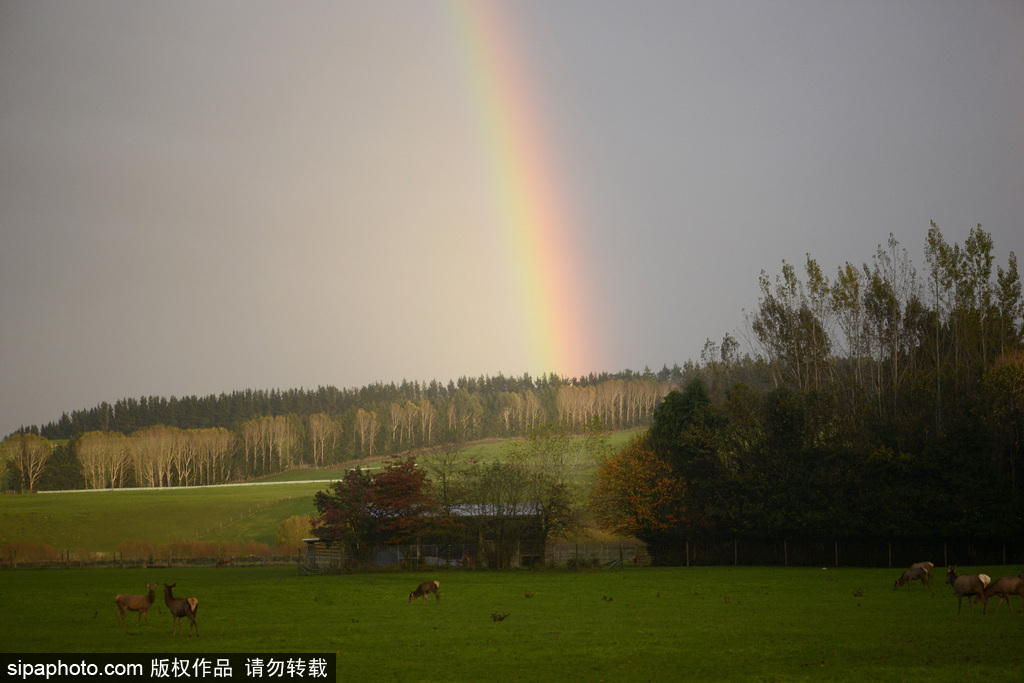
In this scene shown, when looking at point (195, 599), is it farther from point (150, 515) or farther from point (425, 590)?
point (150, 515)

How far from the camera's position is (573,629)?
2114 cm

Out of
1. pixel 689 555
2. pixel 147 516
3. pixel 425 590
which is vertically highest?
pixel 425 590

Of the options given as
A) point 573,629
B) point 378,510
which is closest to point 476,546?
point 378,510

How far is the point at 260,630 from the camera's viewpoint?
21188 millimetres

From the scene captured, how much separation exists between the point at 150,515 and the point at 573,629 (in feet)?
292

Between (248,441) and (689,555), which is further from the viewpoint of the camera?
(248,441)

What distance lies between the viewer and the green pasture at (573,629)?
15336mm

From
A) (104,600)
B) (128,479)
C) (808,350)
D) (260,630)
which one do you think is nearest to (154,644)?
(260,630)

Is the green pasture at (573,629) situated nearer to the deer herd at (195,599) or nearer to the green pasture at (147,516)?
the deer herd at (195,599)

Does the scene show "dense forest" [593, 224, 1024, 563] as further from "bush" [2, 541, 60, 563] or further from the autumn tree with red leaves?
"bush" [2, 541, 60, 563]

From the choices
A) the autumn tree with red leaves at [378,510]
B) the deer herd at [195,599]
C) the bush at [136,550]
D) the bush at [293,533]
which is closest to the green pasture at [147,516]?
the bush at [293,533]

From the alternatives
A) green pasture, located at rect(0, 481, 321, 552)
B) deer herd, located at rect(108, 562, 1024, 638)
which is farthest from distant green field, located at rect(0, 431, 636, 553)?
deer herd, located at rect(108, 562, 1024, 638)

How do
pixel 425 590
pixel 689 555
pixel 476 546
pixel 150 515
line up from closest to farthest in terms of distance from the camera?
1. pixel 425 590
2. pixel 476 546
3. pixel 689 555
4. pixel 150 515

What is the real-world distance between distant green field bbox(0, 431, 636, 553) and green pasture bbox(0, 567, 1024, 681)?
160 ft
